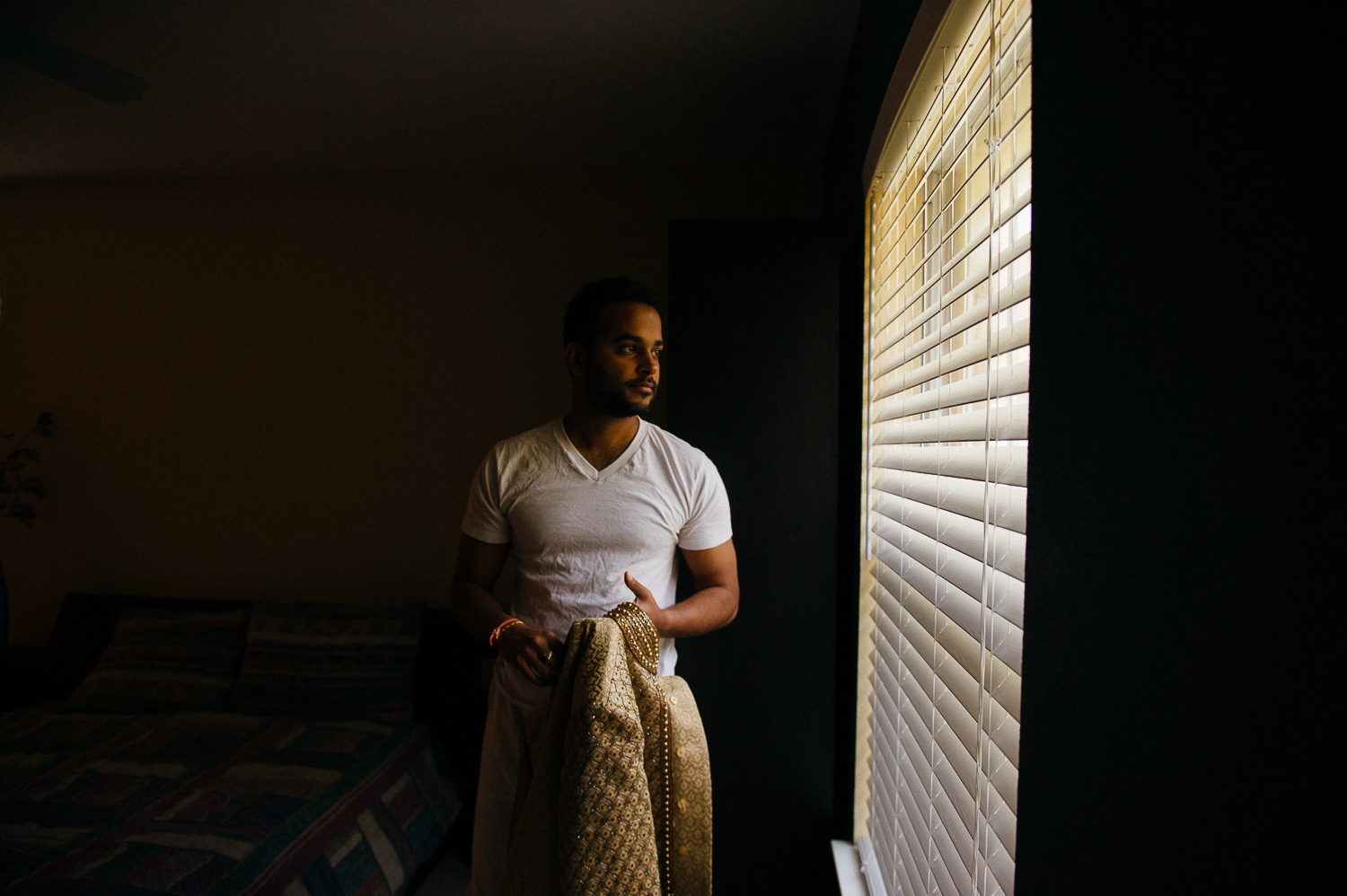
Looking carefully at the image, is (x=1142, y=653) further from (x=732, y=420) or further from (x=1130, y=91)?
(x=732, y=420)

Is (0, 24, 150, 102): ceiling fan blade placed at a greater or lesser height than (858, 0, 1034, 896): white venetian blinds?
greater

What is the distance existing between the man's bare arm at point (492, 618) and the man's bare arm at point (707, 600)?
0.70 ft

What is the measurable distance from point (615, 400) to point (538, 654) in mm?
592

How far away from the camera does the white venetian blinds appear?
755 millimetres

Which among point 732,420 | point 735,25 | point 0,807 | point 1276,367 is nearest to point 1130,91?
point 1276,367

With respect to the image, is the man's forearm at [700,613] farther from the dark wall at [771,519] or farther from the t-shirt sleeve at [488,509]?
the t-shirt sleeve at [488,509]

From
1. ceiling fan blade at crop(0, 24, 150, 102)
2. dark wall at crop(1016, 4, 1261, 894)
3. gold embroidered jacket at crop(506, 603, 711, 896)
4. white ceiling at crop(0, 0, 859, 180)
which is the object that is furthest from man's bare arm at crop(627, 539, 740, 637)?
ceiling fan blade at crop(0, 24, 150, 102)

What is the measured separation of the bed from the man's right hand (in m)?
1.10

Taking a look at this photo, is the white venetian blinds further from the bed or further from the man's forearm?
the bed

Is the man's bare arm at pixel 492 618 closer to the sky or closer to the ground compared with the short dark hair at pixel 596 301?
closer to the ground

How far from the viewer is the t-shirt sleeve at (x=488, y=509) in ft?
5.20

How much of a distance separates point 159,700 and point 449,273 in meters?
2.06

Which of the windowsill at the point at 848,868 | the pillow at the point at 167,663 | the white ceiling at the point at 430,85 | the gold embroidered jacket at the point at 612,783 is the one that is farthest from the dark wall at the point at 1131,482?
the pillow at the point at 167,663

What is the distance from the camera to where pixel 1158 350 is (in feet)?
1.45
